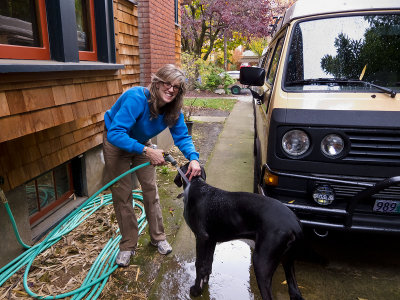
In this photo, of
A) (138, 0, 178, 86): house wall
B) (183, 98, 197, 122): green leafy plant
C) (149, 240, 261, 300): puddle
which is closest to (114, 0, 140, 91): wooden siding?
(138, 0, 178, 86): house wall

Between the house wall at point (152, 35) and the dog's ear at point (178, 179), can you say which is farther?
the house wall at point (152, 35)

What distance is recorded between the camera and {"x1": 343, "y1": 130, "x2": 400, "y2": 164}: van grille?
8.20ft

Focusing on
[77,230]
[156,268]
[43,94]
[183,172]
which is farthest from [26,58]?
[156,268]

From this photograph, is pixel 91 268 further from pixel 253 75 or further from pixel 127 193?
pixel 253 75

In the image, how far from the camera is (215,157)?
622 centimetres

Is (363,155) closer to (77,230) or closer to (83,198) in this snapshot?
(77,230)

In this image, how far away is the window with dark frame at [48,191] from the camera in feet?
11.6

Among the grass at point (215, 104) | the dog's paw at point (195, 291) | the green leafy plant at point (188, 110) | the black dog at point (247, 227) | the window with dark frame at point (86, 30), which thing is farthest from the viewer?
the grass at point (215, 104)

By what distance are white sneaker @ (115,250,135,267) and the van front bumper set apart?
1614 mm

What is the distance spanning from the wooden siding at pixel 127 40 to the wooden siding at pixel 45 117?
0.66 meters

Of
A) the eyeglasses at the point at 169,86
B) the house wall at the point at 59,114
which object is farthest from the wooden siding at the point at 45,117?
the eyeglasses at the point at 169,86

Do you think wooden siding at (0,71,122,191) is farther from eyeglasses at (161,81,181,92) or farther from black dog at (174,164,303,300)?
black dog at (174,164,303,300)

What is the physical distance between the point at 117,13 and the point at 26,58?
2.17 meters

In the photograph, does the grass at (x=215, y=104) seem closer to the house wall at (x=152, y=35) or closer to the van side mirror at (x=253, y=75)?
the house wall at (x=152, y=35)
